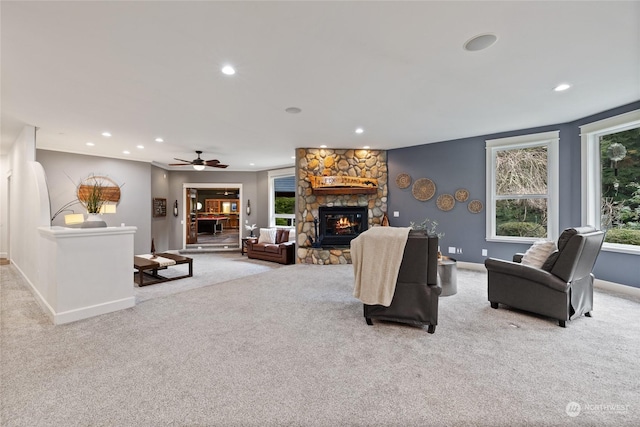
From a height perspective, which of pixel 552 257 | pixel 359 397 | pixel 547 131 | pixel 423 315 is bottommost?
pixel 359 397

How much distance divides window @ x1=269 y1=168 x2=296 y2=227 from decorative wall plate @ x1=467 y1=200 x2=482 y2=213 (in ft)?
16.0

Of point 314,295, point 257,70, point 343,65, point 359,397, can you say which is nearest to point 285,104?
point 257,70

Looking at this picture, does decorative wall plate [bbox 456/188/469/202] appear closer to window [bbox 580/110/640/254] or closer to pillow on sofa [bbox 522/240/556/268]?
window [bbox 580/110/640/254]

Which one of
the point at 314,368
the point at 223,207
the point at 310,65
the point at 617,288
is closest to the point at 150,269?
the point at 314,368

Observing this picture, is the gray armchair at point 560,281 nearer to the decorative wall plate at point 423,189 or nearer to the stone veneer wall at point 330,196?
the decorative wall plate at point 423,189

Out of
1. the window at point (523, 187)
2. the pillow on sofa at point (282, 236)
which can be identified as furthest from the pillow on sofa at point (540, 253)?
the pillow on sofa at point (282, 236)

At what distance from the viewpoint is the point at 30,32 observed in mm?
2080

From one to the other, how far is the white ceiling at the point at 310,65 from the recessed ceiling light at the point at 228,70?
59 mm

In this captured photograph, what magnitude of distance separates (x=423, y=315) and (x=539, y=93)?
9.91ft

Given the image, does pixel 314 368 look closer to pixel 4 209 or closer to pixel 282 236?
pixel 282 236

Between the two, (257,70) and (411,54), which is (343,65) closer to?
(411,54)

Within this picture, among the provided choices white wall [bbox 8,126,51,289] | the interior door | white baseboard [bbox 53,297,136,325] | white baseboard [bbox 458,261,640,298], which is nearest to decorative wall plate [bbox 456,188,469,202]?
white baseboard [bbox 458,261,640,298]

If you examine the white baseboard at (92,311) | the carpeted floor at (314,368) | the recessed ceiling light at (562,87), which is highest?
the recessed ceiling light at (562,87)

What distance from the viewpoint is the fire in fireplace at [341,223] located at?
6109 mm
